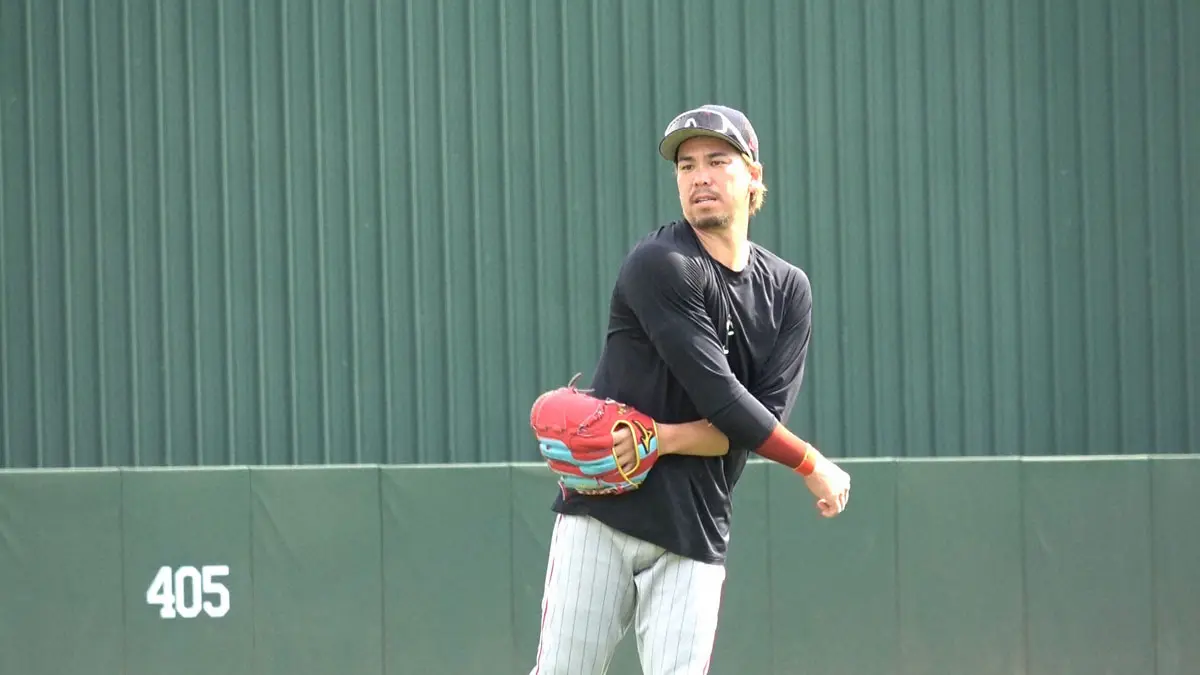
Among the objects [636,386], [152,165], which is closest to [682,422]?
[636,386]

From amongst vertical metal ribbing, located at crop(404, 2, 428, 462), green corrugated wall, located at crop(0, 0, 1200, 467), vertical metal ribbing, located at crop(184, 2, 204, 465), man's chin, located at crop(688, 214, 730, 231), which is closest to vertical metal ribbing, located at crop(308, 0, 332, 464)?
green corrugated wall, located at crop(0, 0, 1200, 467)

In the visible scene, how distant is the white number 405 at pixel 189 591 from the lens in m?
6.41

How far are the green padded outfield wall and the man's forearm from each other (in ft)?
8.80

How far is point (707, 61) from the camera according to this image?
22.5ft

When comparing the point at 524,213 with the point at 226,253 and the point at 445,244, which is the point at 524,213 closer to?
the point at 445,244

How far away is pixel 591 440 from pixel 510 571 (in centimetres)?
299

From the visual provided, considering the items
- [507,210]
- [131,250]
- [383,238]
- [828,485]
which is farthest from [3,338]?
[828,485]

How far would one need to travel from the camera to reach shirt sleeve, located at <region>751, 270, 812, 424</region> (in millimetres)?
3869

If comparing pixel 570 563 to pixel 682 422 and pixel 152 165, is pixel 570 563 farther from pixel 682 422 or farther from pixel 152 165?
pixel 152 165

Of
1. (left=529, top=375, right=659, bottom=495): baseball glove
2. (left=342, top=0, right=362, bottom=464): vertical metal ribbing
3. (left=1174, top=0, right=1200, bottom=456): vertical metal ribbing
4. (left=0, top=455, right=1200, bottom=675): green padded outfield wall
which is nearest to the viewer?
(left=529, top=375, right=659, bottom=495): baseball glove

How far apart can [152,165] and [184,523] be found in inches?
64.4

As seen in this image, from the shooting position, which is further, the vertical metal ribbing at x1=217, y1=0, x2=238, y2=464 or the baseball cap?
the vertical metal ribbing at x1=217, y1=0, x2=238, y2=464

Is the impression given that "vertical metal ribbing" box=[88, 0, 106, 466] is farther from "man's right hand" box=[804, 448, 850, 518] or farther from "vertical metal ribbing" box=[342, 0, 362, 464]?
"man's right hand" box=[804, 448, 850, 518]

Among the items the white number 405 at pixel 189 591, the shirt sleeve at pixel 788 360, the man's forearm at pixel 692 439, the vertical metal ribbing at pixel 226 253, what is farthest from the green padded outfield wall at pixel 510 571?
the man's forearm at pixel 692 439
